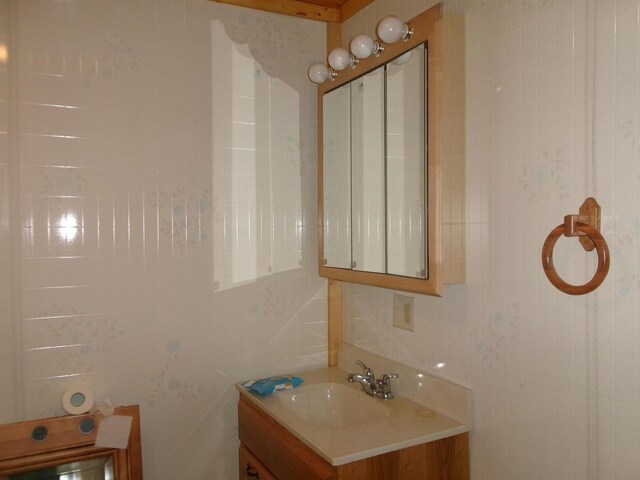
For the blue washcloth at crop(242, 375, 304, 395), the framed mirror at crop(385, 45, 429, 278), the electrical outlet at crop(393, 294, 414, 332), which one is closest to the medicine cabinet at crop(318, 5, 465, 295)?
the framed mirror at crop(385, 45, 429, 278)

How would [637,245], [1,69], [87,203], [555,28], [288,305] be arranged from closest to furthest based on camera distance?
[637,245], [555,28], [1,69], [87,203], [288,305]

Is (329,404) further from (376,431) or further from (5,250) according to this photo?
(5,250)

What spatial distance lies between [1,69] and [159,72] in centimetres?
50

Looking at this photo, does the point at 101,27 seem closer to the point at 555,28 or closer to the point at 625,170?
the point at 555,28

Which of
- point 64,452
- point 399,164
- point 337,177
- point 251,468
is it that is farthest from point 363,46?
point 64,452

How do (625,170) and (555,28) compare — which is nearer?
(625,170)

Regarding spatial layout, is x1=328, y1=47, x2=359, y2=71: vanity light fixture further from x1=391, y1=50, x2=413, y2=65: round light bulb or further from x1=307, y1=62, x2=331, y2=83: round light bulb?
x1=391, y1=50, x2=413, y2=65: round light bulb

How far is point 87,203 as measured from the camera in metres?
1.75

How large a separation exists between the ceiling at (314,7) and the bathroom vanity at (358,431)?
4.54ft

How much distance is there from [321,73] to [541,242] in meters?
1.06

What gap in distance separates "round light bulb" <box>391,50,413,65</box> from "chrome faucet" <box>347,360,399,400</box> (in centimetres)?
104

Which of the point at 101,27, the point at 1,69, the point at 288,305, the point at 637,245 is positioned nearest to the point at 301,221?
the point at 288,305

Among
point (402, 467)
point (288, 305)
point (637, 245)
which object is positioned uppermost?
point (637, 245)

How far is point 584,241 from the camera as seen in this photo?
3.79ft
